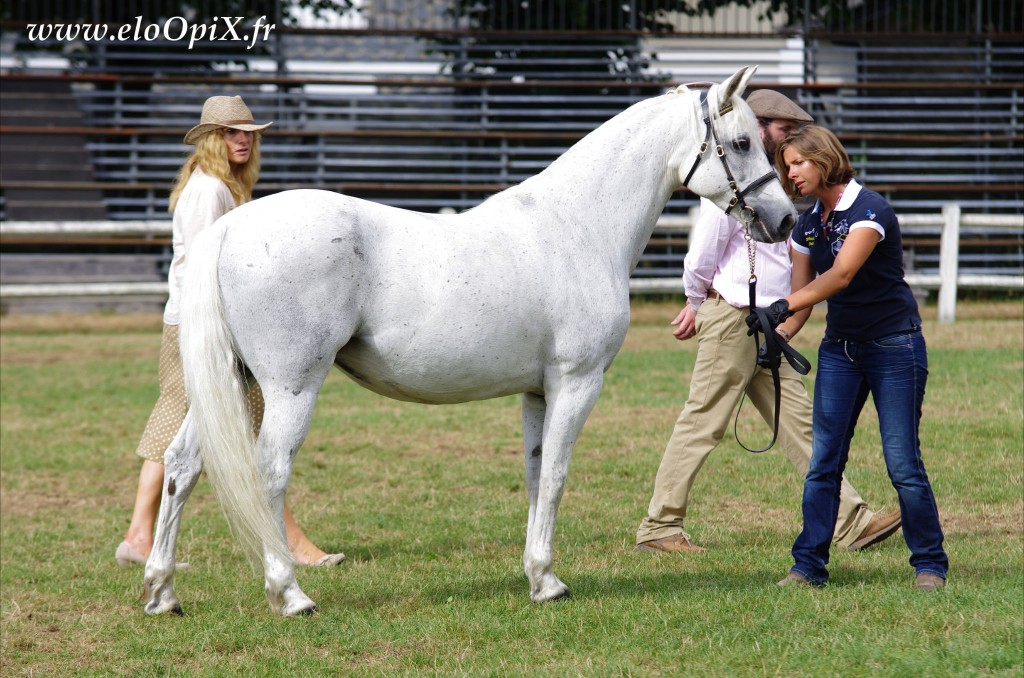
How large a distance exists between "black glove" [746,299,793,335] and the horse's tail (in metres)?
2.08

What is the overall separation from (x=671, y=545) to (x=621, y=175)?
6.06 ft

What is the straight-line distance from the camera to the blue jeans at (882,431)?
446 cm

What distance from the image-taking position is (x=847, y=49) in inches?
674

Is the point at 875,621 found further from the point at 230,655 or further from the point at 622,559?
the point at 230,655

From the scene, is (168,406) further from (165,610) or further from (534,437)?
(534,437)

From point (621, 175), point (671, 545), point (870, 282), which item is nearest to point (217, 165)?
point (621, 175)

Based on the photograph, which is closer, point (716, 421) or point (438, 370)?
point (438, 370)

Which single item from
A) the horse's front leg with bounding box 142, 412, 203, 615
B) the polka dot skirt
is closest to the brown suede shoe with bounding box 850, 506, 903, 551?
the polka dot skirt

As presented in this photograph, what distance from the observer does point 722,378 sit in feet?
17.9

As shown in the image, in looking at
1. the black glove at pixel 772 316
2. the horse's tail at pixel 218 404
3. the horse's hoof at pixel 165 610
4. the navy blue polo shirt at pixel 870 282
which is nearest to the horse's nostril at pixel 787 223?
the navy blue polo shirt at pixel 870 282

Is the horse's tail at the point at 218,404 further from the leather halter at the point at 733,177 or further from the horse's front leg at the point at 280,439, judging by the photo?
the leather halter at the point at 733,177

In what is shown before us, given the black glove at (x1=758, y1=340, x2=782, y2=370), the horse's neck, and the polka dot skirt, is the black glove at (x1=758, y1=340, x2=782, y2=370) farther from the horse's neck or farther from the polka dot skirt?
the polka dot skirt

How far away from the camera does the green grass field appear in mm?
3957

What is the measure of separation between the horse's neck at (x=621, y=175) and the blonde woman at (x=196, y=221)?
1.42 m
